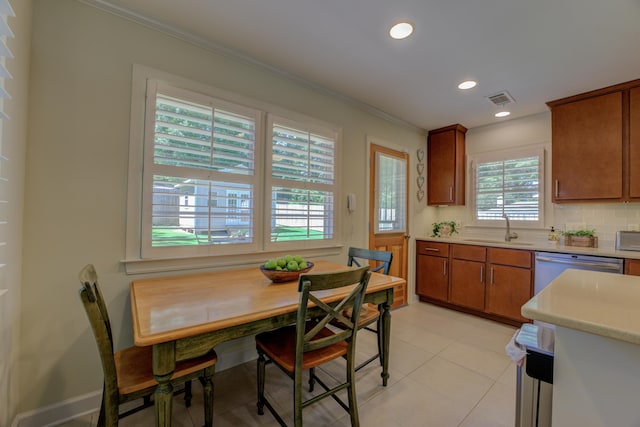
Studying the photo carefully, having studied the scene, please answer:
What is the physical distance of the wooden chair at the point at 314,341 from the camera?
1316 mm

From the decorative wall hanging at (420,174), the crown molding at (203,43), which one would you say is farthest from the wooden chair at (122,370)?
the decorative wall hanging at (420,174)

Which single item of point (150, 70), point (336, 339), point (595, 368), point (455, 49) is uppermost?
point (455, 49)

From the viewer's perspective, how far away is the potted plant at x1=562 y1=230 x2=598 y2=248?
300cm

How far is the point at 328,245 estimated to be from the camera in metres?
2.91

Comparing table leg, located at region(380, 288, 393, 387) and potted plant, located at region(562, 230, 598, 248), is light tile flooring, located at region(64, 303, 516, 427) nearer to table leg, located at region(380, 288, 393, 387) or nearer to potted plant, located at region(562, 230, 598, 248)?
table leg, located at region(380, 288, 393, 387)

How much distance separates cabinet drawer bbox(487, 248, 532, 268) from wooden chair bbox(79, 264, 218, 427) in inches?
127

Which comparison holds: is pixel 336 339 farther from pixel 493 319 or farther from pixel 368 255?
pixel 493 319

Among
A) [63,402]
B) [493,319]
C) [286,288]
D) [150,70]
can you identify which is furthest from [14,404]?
[493,319]

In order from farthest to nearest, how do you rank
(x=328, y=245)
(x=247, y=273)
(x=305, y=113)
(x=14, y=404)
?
1. (x=328, y=245)
2. (x=305, y=113)
3. (x=247, y=273)
4. (x=14, y=404)

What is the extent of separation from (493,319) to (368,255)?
206cm

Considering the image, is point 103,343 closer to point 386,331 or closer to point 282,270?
point 282,270

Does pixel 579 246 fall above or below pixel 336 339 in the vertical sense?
above

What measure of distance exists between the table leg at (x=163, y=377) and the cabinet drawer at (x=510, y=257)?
11.3 feet

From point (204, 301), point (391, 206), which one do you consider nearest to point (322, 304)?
point (204, 301)
